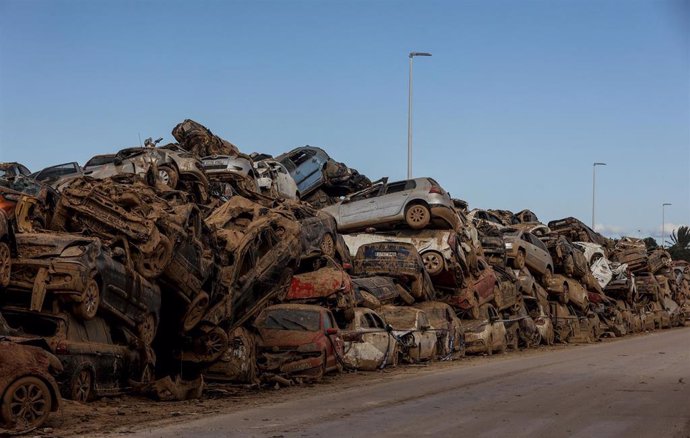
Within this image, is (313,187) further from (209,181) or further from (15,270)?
(15,270)

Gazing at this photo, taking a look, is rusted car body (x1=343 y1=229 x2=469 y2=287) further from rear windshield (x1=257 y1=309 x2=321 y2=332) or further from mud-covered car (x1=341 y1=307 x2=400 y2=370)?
rear windshield (x1=257 y1=309 x2=321 y2=332)

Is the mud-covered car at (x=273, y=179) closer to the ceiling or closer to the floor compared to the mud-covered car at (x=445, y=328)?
closer to the ceiling

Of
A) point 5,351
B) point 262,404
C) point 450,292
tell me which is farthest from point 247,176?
point 5,351

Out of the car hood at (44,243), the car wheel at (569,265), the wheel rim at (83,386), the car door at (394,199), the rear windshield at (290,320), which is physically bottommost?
the wheel rim at (83,386)

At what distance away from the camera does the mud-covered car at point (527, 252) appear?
33.2 metres

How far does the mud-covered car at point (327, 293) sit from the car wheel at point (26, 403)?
871 centimetres

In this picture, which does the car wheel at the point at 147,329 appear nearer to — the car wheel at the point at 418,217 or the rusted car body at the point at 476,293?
the rusted car body at the point at 476,293

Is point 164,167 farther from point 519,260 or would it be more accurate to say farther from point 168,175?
point 519,260

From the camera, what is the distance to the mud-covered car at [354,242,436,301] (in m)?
23.4

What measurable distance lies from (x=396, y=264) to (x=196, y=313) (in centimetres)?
972

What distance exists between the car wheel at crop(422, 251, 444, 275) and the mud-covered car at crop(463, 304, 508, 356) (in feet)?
5.09

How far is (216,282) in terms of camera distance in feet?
48.3

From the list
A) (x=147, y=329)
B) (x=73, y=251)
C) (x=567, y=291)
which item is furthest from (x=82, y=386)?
(x=567, y=291)

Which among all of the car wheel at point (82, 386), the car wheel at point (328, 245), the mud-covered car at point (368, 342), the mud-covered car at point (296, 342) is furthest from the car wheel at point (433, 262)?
the car wheel at point (82, 386)
